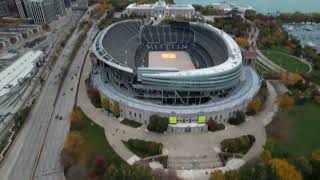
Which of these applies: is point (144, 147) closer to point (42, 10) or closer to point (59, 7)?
point (42, 10)

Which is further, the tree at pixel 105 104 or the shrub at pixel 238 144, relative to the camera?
the tree at pixel 105 104

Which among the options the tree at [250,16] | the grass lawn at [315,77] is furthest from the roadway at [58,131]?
the tree at [250,16]

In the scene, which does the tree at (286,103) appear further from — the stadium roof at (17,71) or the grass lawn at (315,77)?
the stadium roof at (17,71)

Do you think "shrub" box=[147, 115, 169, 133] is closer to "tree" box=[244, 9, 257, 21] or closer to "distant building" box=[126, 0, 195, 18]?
"distant building" box=[126, 0, 195, 18]

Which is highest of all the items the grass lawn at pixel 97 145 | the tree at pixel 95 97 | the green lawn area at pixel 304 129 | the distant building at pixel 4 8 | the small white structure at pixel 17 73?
the distant building at pixel 4 8

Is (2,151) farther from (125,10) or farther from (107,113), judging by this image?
(125,10)

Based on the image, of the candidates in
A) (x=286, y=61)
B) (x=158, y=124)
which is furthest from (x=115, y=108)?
(x=286, y=61)
